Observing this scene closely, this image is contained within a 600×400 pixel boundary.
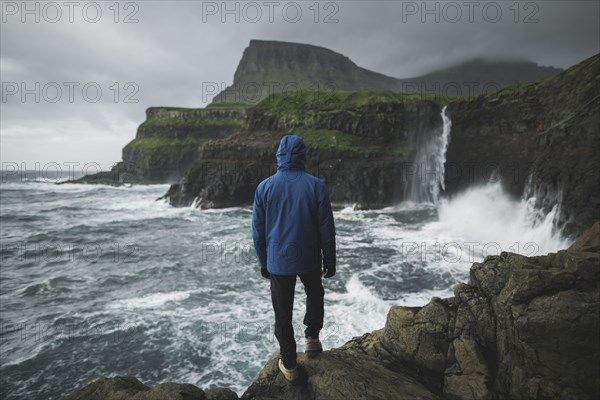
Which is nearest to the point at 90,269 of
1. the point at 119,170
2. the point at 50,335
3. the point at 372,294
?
the point at 50,335

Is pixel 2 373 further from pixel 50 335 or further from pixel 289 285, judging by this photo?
pixel 289 285

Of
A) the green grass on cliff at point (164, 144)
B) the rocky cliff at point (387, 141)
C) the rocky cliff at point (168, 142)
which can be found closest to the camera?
the rocky cliff at point (387, 141)

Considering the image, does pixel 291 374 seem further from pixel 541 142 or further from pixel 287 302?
pixel 541 142

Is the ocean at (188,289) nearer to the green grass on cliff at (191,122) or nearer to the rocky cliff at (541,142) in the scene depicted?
the rocky cliff at (541,142)

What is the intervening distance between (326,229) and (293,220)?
0.53 m

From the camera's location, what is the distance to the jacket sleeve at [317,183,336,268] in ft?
15.8

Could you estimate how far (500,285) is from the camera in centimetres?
536

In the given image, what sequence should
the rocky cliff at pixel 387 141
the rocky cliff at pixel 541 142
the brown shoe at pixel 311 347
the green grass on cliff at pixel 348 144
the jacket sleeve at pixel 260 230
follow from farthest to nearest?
1. the green grass on cliff at pixel 348 144
2. the rocky cliff at pixel 387 141
3. the rocky cliff at pixel 541 142
4. the brown shoe at pixel 311 347
5. the jacket sleeve at pixel 260 230

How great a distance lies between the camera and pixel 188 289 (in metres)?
17.3

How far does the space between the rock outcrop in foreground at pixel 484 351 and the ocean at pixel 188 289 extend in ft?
18.2

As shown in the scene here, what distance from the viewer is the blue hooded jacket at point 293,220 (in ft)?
15.5

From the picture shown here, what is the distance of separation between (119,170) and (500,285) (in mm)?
127694

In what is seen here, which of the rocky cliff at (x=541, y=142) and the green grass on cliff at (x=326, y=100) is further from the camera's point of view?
the green grass on cliff at (x=326, y=100)

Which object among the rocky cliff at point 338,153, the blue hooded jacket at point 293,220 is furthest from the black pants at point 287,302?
the rocky cliff at point 338,153
